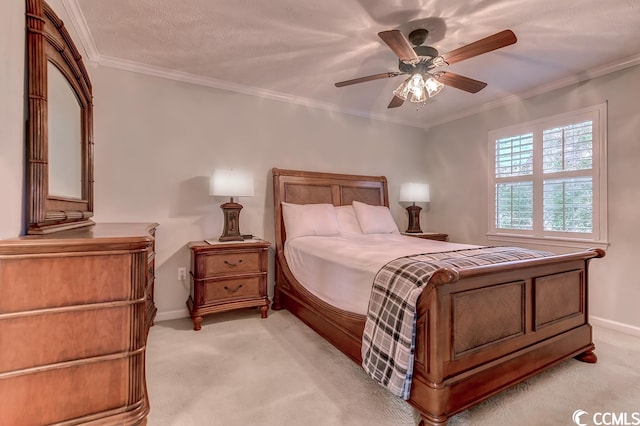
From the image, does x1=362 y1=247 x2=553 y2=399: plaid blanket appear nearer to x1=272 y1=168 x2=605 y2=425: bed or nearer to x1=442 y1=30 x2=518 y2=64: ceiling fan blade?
x1=272 y1=168 x2=605 y2=425: bed

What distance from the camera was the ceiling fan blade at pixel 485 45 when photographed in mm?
1848

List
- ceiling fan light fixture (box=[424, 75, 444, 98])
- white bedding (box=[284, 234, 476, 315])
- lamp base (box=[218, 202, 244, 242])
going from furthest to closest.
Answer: lamp base (box=[218, 202, 244, 242]) < ceiling fan light fixture (box=[424, 75, 444, 98]) < white bedding (box=[284, 234, 476, 315])

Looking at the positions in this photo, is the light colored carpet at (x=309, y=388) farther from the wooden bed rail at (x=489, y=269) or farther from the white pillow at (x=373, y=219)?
the white pillow at (x=373, y=219)

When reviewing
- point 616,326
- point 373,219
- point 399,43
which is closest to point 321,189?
point 373,219

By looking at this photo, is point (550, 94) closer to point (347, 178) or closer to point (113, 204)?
point (347, 178)

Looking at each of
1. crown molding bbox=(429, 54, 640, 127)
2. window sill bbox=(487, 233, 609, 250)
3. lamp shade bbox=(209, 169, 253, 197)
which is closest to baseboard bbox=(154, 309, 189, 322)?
lamp shade bbox=(209, 169, 253, 197)

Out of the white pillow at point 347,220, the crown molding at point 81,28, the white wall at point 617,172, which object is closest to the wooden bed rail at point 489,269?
the white wall at point 617,172

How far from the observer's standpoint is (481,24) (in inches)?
91.6

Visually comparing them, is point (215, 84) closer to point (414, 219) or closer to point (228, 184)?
point (228, 184)

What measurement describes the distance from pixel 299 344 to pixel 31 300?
1.84 m

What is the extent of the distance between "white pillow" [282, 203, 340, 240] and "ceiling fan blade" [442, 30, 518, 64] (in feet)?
6.43

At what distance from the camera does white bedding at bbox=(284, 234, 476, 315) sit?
2.06 meters

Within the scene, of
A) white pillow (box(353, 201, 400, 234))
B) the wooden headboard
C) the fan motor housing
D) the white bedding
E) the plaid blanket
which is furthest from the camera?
white pillow (box(353, 201, 400, 234))

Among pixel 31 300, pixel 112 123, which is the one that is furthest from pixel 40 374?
pixel 112 123
